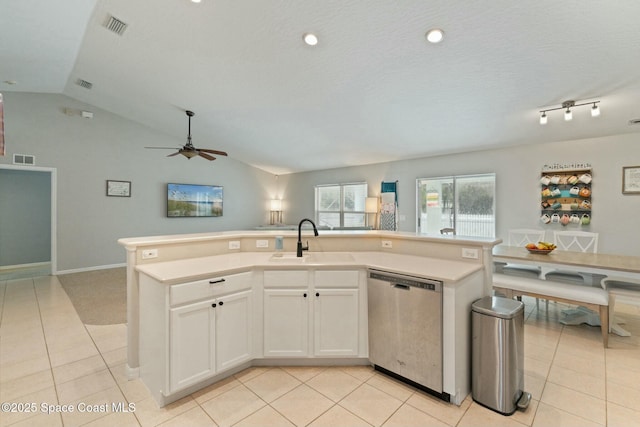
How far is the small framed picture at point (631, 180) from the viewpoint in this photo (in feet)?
13.1

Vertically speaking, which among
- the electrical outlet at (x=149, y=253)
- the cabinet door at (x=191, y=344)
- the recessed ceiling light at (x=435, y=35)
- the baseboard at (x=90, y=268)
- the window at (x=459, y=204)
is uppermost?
the recessed ceiling light at (x=435, y=35)

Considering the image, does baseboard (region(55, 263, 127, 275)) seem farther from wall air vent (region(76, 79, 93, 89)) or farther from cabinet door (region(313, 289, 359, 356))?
cabinet door (region(313, 289, 359, 356))

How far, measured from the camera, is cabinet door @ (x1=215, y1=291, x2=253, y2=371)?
2.08m

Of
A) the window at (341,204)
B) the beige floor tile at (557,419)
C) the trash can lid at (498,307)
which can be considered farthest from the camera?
the window at (341,204)

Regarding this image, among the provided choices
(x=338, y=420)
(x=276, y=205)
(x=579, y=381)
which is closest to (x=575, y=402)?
(x=579, y=381)

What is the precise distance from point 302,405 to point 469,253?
68.2 inches

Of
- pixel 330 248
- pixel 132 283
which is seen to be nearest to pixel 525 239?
pixel 330 248

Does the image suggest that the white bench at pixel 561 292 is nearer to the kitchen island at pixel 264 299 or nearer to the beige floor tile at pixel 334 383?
the kitchen island at pixel 264 299

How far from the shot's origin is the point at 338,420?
1.76 m

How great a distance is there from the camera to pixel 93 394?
2.03m

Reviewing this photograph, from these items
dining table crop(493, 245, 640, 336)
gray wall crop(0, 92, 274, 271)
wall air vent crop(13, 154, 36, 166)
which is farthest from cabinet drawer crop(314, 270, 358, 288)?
wall air vent crop(13, 154, 36, 166)

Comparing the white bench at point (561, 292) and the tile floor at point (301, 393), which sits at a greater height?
the white bench at point (561, 292)

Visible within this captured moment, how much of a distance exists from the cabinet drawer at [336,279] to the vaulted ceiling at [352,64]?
2257mm

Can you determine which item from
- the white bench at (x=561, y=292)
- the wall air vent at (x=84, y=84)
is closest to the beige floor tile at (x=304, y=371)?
the white bench at (x=561, y=292)
